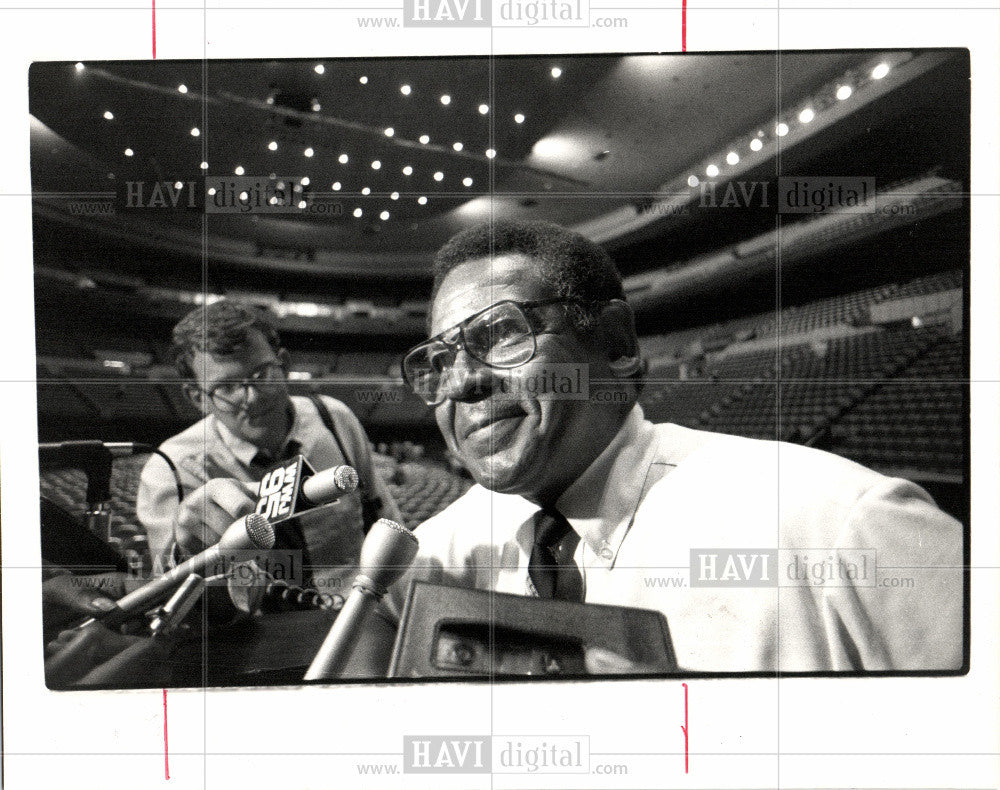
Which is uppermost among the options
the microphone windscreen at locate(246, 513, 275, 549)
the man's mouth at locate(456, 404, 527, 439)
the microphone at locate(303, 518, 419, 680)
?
the man's mouth at locate(456, 404, 527, 439)

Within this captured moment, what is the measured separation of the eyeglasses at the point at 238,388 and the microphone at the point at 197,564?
0.84ft

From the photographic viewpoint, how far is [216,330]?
1.78 meters

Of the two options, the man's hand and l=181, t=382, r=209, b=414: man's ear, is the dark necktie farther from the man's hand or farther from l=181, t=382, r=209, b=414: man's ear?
l=181, t=382, r=209, b=414: man's ear

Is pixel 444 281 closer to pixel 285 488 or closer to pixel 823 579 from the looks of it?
pixel 285 488

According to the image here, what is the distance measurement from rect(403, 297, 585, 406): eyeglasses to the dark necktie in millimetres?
355

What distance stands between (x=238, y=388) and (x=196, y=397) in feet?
0.31

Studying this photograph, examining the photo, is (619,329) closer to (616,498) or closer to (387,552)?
(616,498)

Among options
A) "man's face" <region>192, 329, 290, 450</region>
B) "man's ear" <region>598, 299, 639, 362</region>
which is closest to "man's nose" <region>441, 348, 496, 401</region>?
"man's ear" <region>598, 299, 639, 362</region>

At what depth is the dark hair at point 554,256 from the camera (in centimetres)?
173

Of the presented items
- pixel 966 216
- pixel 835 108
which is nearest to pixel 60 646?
pixel 835 108

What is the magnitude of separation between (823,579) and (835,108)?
105cm

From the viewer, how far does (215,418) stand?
179cm

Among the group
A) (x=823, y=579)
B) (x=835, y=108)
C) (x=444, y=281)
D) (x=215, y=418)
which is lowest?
(x=823, y=579)

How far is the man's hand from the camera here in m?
1.80
